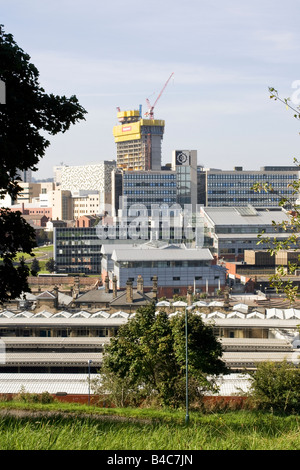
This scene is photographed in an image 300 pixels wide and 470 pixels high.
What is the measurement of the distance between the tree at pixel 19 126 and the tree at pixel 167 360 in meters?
9.23

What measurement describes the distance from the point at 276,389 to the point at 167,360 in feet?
11.6

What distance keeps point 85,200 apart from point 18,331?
125 meters

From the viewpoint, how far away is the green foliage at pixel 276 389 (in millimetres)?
19703

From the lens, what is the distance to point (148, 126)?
196 meters

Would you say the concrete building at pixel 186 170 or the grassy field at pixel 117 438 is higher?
the concrete building at pixel 186 170

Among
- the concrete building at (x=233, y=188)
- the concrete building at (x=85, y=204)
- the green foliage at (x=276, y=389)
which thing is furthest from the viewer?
the concrete building at (x=85, y=204)

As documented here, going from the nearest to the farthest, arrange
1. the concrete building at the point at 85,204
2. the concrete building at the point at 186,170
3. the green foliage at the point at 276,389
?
the green foliage at the point at 276,389 → the concrete building at the point at 186,170 → the concrete building at the point at 85,204

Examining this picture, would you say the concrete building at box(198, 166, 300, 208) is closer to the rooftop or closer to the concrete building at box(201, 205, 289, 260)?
the rooftop

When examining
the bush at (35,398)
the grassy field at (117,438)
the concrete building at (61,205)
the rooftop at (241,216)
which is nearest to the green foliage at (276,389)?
the bush at (35,398)

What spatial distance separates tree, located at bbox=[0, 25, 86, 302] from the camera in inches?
449

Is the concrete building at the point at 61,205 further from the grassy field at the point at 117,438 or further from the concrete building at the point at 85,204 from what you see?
the grassy field at the point at 117,438

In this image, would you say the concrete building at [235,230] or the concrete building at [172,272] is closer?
the concrete building at [172,272]

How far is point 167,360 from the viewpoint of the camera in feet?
69.3
